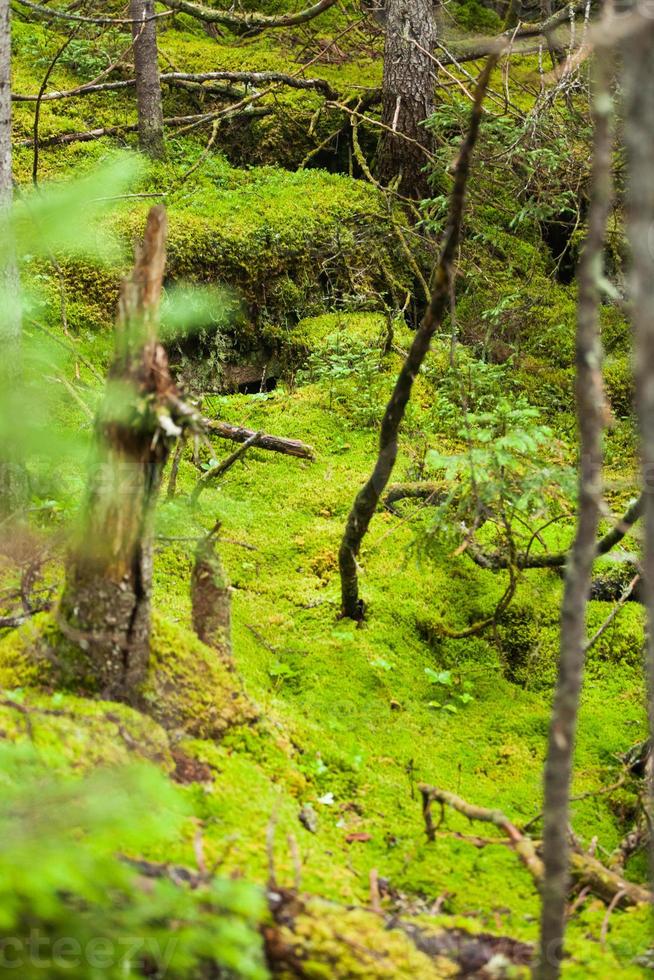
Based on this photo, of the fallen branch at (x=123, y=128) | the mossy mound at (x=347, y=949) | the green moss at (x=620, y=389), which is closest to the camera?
the mossy mound at (x=347, y=949)

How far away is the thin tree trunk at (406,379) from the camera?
3.11 m

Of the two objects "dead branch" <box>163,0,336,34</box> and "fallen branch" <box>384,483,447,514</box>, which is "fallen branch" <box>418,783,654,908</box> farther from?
"dead branch" <box>163,0,336,34</box>

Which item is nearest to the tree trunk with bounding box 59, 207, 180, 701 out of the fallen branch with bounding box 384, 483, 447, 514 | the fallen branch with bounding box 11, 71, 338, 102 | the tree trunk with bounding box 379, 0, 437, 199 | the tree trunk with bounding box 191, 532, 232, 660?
the tree trunk with bounding box 191, 532, 232, 660

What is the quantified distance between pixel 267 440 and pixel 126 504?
353cm

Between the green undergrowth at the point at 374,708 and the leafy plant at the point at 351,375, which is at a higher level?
the leafy plant at the point at 351,375

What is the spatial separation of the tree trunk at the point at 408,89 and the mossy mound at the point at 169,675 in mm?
6634

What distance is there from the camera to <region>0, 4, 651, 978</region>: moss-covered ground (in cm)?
266

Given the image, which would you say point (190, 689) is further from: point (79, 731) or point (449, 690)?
point (449, 690)

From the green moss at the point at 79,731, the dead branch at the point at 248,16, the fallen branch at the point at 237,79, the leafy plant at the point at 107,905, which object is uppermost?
the dead branch at the point at 248,16

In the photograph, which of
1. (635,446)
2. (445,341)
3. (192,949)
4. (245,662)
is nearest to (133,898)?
(192,949)

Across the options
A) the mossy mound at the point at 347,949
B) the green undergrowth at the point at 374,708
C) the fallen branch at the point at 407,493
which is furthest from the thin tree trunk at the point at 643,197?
the fallen branch at the point at 407,493

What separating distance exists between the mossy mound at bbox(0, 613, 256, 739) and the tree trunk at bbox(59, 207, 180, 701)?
61mm

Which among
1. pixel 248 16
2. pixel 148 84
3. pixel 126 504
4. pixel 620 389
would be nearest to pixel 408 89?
pixel 248 16

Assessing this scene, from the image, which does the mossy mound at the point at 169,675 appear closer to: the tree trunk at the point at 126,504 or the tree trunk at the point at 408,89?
the tree trunk at the point at 126,504
